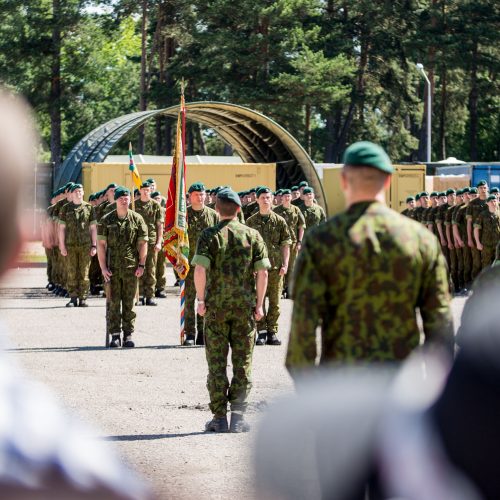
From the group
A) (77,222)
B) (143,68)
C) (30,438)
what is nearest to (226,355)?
(30,438)

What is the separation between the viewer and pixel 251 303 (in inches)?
369

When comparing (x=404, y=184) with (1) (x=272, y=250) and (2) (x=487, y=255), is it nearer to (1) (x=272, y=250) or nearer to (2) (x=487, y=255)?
(2) (x=487, y=255)

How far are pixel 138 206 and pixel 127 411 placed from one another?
460 inches

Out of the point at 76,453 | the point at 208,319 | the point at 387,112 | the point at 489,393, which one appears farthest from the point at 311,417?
the point at 387,112

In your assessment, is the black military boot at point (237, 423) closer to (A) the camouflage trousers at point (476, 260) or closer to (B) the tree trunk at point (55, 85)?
(A) the camouflage trousers at point (476, 260)

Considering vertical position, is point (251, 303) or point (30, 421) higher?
point (30, 421)

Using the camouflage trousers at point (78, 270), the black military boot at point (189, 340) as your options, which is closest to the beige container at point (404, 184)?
the camouflage trousers at point (78, 270)

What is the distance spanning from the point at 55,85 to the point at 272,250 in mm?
45348

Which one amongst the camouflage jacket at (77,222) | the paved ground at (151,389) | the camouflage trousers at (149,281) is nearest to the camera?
the paved ground at (151,389)

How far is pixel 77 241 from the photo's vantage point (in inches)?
833

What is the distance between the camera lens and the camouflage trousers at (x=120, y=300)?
1444 centimetres

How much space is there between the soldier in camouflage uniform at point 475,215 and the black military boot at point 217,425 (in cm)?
1578

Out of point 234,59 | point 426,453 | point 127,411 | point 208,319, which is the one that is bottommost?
point 127,411

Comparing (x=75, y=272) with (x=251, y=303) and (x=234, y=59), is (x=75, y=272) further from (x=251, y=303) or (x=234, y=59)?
(x=234, y=59)
